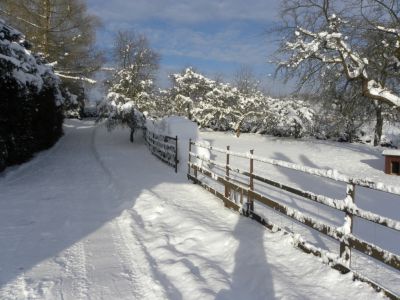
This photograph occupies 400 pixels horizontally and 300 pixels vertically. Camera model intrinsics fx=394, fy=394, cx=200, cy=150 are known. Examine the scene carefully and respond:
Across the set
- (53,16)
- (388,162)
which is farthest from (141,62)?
(388,162)

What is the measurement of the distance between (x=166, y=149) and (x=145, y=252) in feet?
32.5

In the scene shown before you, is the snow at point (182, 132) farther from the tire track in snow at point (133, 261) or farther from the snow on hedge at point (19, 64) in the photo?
the tire track in snow at point (133, 261)

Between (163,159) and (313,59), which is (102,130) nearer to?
(163,159)

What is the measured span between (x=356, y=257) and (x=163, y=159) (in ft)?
38.4

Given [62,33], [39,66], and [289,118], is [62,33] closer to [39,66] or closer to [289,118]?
[39,66]

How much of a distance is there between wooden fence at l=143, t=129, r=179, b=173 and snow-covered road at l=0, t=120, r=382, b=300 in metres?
4.04

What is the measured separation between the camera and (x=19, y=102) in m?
13.0

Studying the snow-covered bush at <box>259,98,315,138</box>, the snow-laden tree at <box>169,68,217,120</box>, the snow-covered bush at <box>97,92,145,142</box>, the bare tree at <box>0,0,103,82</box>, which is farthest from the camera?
the snow-laden tree at <box>169,68,217,120</box>

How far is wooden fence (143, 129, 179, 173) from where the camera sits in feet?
45.7

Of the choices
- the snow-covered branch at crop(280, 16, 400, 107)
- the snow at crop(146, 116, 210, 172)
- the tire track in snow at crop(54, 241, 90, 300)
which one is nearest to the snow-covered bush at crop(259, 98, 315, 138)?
the snow-covered branch at crop(280, 16, 400, 107)

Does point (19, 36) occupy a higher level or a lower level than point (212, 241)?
higher

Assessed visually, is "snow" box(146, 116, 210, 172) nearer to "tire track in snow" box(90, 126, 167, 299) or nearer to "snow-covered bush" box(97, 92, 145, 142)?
"tire track in snow" box(90, 126, 167, 299)

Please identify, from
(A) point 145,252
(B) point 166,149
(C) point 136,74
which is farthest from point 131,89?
(A) point 145,252

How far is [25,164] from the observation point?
47.6ft
